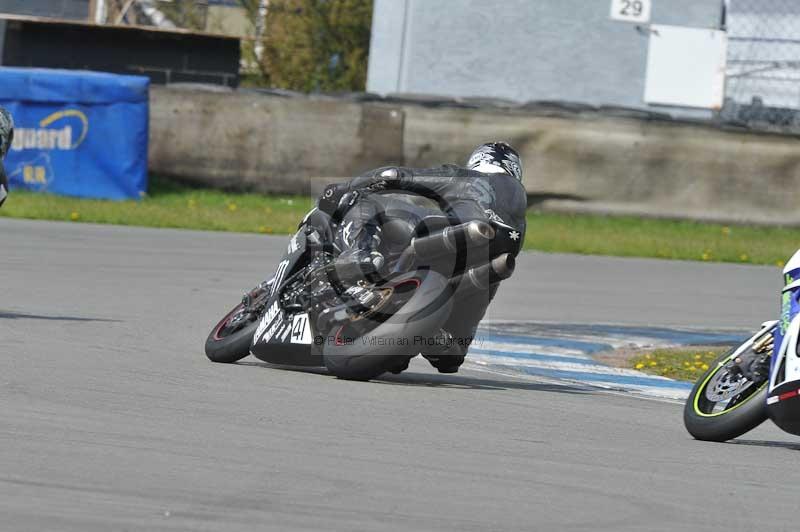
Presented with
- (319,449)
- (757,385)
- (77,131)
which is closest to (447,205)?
(757,385)

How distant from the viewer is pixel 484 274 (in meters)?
6.86

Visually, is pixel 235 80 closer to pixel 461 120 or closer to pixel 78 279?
pixel 461 120

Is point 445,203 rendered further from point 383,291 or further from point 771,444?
point 771,444

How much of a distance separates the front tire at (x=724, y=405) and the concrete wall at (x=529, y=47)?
18.2 metres

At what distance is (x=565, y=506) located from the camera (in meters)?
4.45

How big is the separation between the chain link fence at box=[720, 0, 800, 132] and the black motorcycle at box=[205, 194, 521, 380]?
14.8 meters

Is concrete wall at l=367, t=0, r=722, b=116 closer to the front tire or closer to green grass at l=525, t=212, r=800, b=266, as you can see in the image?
green grass at l=525, t=212, r=800, b=266

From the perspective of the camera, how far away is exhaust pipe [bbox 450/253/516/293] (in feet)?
22.4

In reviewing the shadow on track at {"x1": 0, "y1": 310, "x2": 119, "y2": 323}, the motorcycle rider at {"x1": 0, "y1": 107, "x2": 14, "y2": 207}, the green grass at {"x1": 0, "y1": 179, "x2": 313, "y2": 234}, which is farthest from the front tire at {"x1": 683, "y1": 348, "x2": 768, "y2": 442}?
the green grass at {"x1": 0, "y1": 179, "x2": 313, "y2": 234}

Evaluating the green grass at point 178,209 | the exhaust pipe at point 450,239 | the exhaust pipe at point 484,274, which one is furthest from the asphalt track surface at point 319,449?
the green grass at point 178,209

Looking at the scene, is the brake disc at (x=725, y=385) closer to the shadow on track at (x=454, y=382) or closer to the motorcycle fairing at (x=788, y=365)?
the motorcycle fairing at (x=788, y=365)

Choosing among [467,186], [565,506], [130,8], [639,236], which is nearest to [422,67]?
[130,8]

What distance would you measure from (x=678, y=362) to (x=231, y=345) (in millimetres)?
3069

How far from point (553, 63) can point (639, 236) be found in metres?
7.36
